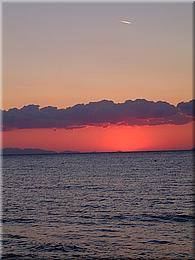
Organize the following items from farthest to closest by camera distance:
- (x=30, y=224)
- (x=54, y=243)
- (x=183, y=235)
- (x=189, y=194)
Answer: (x=189, y=194), (x=30, y=224), (x=183, y=235), (x=54, y=243)

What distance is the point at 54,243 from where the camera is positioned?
17.5 meters

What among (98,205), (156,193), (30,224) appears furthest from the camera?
(156,193)

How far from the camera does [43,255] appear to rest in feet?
51.0

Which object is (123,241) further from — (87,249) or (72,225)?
(72,225)

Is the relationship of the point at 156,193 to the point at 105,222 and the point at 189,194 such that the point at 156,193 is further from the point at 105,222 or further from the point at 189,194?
the point at 105,222

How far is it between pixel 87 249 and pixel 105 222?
7.44m

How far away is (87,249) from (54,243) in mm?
1883

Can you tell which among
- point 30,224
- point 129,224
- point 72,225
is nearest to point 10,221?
point 30,224

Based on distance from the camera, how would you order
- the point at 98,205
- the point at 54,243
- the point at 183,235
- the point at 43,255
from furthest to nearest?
the point at 98,205 → the point at 183,235 → the point at 54,243 → the point at 43,255

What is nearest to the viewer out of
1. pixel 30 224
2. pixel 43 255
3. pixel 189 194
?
pixel 43 255

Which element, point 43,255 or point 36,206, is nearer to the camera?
point 43,255

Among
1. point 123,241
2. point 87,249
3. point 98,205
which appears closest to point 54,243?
point 87,249

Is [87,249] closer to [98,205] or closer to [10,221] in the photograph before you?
[10,221]

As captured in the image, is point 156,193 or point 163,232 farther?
point 156,193
